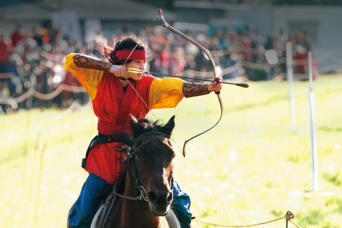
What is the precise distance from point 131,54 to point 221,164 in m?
8.08

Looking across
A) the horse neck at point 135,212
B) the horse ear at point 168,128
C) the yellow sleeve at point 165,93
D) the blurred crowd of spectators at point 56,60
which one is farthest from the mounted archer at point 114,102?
the blurred crowd of spectators at point 56,60

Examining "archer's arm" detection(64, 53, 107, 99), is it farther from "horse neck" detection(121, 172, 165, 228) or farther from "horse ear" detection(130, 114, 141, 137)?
"horse neck" detection(121, 172, 165, 228)

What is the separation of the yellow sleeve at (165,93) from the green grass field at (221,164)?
0.53 feet

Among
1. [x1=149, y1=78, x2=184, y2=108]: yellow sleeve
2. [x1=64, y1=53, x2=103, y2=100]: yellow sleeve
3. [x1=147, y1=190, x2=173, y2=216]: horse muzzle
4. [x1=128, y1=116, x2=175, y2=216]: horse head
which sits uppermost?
[x1=64, y1=53, x2=103, y2=100]: yellow sleeve

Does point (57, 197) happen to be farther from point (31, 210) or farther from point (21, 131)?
point (21, 131)

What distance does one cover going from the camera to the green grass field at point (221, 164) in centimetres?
1088

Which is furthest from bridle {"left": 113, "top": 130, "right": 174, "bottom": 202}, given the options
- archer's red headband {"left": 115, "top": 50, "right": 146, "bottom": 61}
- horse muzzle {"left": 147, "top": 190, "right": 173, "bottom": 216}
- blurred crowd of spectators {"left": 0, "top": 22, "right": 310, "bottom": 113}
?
blurred crowd of spectators {"left": 0, "top": 22, "right": 310, "bottom": 113}

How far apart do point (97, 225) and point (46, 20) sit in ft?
83.4

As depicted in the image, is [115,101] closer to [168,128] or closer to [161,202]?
[168,128]

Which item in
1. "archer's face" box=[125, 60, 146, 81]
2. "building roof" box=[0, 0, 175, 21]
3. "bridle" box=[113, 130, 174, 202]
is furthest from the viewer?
"building roof" box=[0, 0, 175, 21]

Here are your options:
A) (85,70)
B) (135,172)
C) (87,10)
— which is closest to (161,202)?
(135,172)

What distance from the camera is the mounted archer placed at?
670 centimetres

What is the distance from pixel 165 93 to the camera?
22.1 ft

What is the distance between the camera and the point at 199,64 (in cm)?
2881
